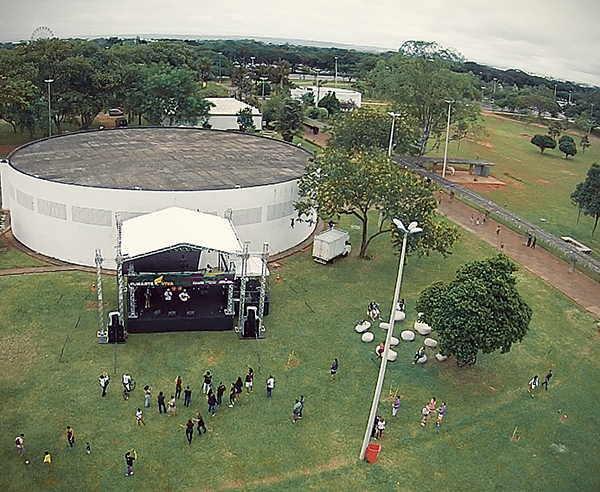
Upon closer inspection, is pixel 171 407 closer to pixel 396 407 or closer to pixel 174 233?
pixel 396 407

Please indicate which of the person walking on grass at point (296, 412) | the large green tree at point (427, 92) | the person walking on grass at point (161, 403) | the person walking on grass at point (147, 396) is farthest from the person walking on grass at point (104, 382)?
the large green tree at point (427, 92)

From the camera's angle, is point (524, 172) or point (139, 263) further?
point (524, 172)

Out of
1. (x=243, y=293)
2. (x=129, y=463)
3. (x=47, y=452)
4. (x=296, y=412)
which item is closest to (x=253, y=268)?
(x=243, y=293)

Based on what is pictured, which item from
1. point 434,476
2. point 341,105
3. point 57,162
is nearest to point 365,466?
point 434,476

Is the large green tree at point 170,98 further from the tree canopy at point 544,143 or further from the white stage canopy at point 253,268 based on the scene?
the tree canopy at point 544,143

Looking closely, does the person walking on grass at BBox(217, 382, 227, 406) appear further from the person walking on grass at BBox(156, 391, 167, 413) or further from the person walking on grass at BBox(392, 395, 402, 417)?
the person walking on grass at BBox(392, 395, 402, 417)

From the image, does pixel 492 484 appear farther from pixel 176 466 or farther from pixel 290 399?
A: pixel 176 466
